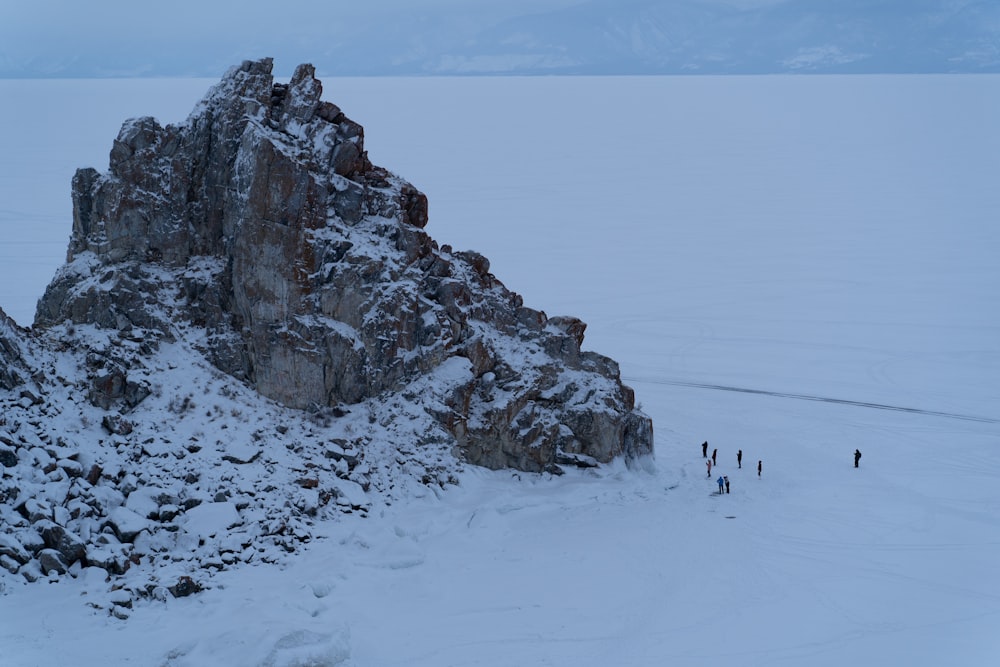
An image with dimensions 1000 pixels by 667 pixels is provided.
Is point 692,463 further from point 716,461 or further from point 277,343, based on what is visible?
point 277,343

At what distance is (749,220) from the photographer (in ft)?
225

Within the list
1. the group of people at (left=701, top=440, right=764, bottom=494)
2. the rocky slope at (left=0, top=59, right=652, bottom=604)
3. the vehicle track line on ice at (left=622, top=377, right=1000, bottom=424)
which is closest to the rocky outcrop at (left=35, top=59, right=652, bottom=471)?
the rocky slope at (left=0, top=59, right=652, bottom=604)

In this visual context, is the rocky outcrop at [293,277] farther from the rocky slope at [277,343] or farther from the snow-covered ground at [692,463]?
the snow-covered ground at [692,463]

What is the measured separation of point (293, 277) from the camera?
2478 cm

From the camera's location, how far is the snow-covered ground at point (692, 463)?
18.9 meters

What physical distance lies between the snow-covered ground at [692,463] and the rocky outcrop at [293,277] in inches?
93.7

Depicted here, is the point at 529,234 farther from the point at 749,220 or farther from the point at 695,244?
the point at 749,220

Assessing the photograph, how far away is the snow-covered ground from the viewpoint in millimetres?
18922

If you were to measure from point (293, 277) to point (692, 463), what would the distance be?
1282 cm

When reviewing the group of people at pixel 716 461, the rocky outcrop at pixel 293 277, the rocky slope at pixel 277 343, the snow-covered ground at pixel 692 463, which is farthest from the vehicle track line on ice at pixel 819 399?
the rocky outcrop at pixel 293 277

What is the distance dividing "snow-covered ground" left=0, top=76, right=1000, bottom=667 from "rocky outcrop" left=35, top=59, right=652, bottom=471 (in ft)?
7.81

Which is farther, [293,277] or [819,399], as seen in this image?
[819,399]

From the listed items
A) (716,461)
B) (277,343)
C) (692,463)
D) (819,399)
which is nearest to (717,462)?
(716,461)

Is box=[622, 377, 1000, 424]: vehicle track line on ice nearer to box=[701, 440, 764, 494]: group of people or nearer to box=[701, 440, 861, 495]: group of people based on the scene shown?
box=[701, 440, 861, 495]: group of people
